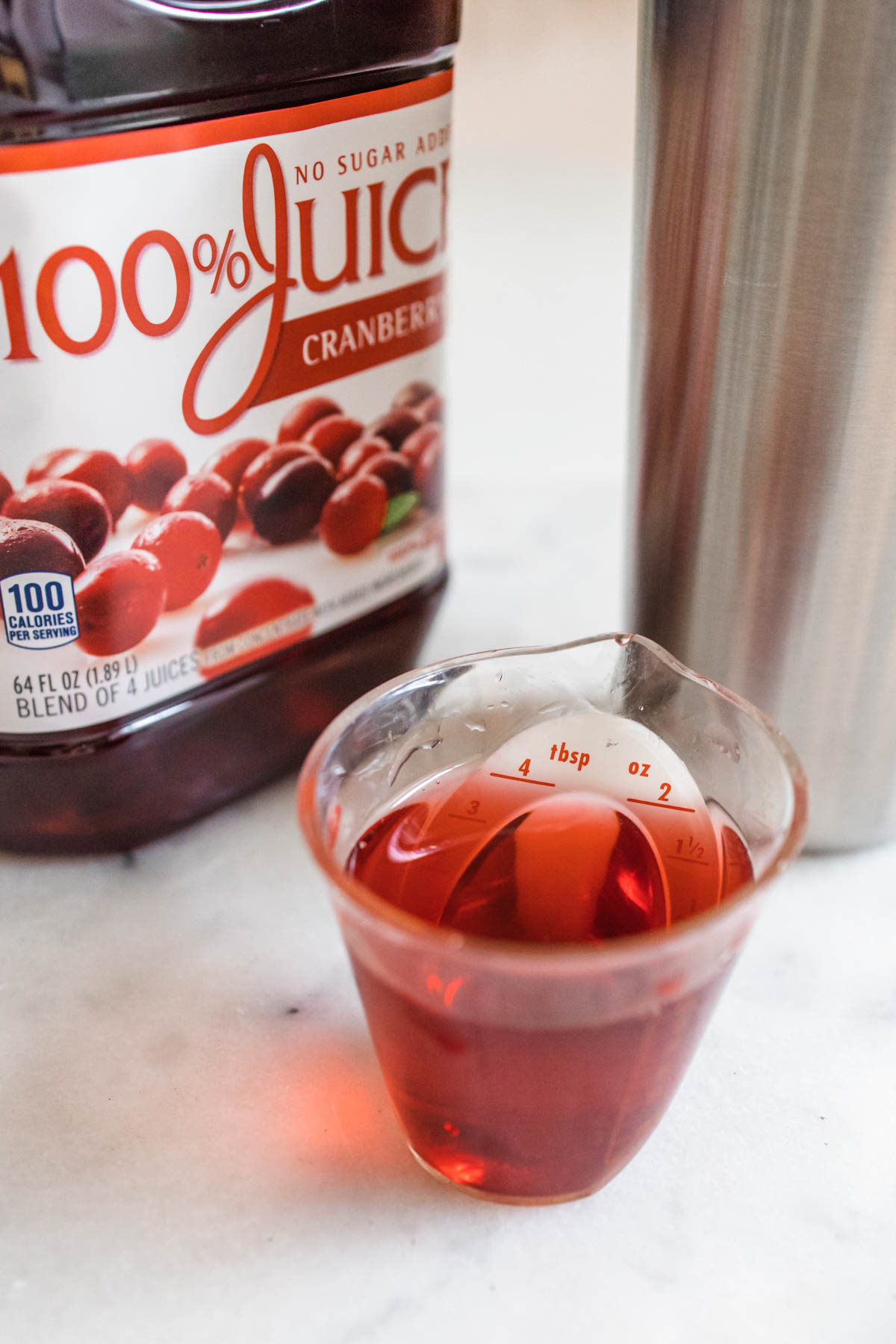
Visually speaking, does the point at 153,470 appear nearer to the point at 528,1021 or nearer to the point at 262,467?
the point at 262,467

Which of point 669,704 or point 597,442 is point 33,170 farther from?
point 597,442

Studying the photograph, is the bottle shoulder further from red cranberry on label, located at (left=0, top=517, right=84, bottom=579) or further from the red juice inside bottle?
the red juice inside bottle

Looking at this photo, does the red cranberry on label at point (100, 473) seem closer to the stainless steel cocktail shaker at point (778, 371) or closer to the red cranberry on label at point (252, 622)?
the red cranberry on label at point (252, 622)

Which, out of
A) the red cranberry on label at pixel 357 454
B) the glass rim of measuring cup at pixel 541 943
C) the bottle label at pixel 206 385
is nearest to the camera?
the glass rim of measuring cup at pixel 541 943

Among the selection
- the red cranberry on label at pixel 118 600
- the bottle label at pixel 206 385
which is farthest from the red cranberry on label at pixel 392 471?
the red cranberry on label at pixel 118 600

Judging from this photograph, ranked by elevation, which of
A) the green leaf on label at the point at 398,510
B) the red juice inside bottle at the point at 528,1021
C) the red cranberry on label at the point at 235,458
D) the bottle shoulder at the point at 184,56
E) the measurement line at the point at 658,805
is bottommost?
the red juice inside bottle at the point at 528,1021

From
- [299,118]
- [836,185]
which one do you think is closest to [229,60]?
[299,118]

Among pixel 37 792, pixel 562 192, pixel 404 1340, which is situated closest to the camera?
pixel 404 1340
